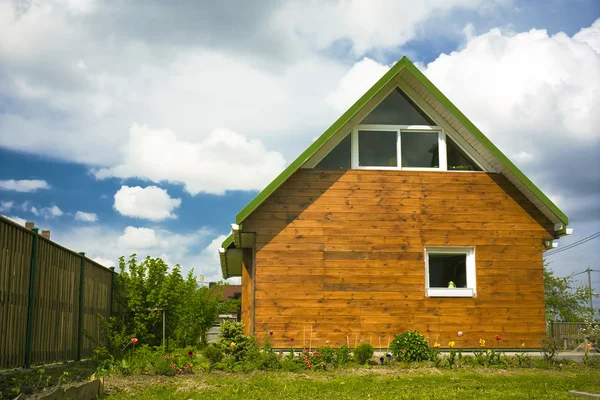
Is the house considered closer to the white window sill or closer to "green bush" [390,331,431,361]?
the white window sill

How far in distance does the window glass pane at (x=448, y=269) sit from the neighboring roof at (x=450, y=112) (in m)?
2.10

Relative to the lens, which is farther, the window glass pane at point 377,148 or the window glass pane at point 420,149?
the window glass pane at point 420,149

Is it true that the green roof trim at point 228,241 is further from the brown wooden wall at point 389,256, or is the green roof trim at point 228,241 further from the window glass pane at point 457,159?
the window glass pane at point 457,159

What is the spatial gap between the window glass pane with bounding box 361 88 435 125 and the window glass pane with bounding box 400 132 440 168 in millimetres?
300

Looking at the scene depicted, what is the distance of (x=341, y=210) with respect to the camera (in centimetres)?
1405

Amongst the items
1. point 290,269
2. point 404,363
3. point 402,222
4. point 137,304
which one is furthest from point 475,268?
point 137,304

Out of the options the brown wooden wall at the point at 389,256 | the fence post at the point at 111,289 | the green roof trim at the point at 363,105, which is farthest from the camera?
the fence post at the point at 111,289

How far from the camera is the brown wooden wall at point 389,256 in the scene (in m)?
13.6

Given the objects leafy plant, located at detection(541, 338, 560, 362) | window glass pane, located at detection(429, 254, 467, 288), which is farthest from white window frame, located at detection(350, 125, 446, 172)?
leafy plant, located at detection(541, 338, 560, 362)

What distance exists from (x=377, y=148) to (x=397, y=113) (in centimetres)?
97

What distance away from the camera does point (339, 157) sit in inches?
565

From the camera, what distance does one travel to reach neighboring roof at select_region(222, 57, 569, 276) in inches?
528

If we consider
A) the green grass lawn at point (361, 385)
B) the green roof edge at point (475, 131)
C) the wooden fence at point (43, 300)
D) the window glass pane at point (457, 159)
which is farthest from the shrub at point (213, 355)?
the green roof edge at point (475, 131)

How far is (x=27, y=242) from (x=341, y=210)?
21.4ft
